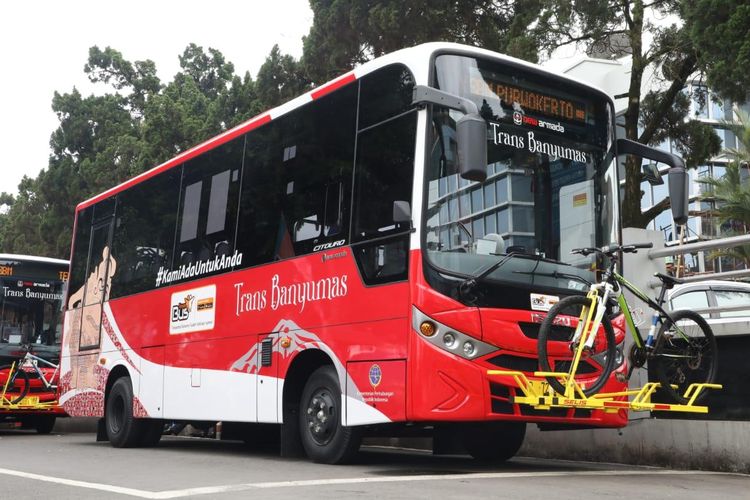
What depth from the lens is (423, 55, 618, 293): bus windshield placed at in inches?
314

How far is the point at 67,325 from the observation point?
15117mm

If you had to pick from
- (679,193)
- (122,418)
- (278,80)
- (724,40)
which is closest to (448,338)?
(679,193)

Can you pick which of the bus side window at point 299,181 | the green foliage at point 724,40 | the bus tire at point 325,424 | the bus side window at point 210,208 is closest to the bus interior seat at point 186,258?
the bus side window at point 210,208

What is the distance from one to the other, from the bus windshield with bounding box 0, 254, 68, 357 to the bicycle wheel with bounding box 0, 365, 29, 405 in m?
0.40

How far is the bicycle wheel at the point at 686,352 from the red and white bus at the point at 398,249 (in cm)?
55

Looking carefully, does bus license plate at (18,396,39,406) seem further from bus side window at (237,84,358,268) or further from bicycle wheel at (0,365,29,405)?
bus side window at (237,84,358,268)

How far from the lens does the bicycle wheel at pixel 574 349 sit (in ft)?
25.7

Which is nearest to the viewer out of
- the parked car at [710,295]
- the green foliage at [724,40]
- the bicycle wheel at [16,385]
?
the parked car at [710,295]

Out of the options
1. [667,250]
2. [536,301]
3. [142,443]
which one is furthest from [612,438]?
[142,443]

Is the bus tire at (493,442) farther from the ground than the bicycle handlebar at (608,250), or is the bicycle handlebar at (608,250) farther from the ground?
the bicycle handlebar at (608,250)

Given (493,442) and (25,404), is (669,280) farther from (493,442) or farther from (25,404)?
(25,404)

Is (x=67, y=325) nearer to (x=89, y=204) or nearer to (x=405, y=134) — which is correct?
(x=89, y=204)

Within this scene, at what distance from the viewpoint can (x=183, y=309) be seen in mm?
11695

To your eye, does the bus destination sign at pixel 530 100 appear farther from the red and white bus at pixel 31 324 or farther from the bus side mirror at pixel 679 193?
the red and white bus at pixel 31 324
